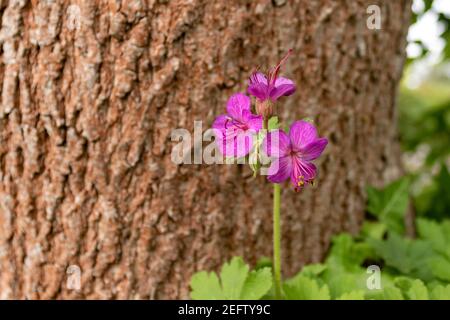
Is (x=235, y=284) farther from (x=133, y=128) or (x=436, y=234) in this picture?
(x=436, y=234)

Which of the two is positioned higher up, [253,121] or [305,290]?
[253,121]

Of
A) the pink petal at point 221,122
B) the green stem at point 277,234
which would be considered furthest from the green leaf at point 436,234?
the pink petal at point 221,122

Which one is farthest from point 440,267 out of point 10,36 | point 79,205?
point 10,36

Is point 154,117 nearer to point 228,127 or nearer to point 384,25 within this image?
point 228,127

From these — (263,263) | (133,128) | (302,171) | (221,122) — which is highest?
(133,128)

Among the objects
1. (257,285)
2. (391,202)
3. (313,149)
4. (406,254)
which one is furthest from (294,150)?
(391,202)
